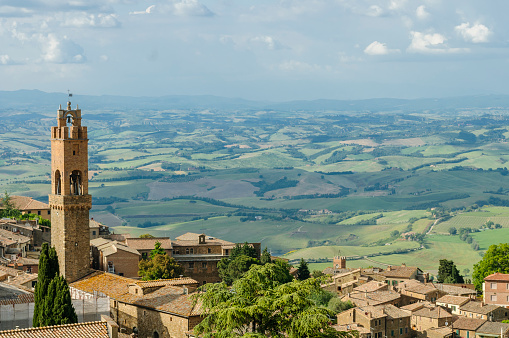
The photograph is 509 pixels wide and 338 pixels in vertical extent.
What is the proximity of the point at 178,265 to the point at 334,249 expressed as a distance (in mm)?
100816

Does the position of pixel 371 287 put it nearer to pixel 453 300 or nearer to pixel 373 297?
pixel 373 297

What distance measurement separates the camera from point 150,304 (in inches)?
1897

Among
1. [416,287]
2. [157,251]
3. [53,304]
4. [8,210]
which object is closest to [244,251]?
[157,251]

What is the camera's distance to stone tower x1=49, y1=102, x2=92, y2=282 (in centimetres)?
5559

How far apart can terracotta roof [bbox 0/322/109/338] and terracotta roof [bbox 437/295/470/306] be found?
4503 cm

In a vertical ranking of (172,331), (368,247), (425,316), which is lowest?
(368,247)

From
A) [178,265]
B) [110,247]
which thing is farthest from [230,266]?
[110,247]

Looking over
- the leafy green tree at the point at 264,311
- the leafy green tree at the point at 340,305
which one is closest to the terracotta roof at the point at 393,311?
the leafy green tree at the point at 340,305

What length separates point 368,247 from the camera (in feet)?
612

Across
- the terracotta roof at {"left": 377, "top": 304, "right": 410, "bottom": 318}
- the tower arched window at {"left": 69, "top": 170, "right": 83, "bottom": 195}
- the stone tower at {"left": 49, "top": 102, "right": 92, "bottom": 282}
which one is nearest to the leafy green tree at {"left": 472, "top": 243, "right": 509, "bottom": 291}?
the terracotta roof at {"left": 377, "top": 304, "right": 410, "bottom": 318}

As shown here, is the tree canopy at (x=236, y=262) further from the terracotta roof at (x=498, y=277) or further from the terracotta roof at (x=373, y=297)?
the terracotta roof at (x=498, y=277)

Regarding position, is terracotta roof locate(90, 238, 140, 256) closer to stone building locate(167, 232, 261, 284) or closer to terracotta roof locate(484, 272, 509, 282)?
stone building locate(167, 232, 261, 284)

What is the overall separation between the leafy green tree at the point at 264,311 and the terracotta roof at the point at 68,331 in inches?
159

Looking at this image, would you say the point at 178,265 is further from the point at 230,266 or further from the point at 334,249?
the point at 334,249
